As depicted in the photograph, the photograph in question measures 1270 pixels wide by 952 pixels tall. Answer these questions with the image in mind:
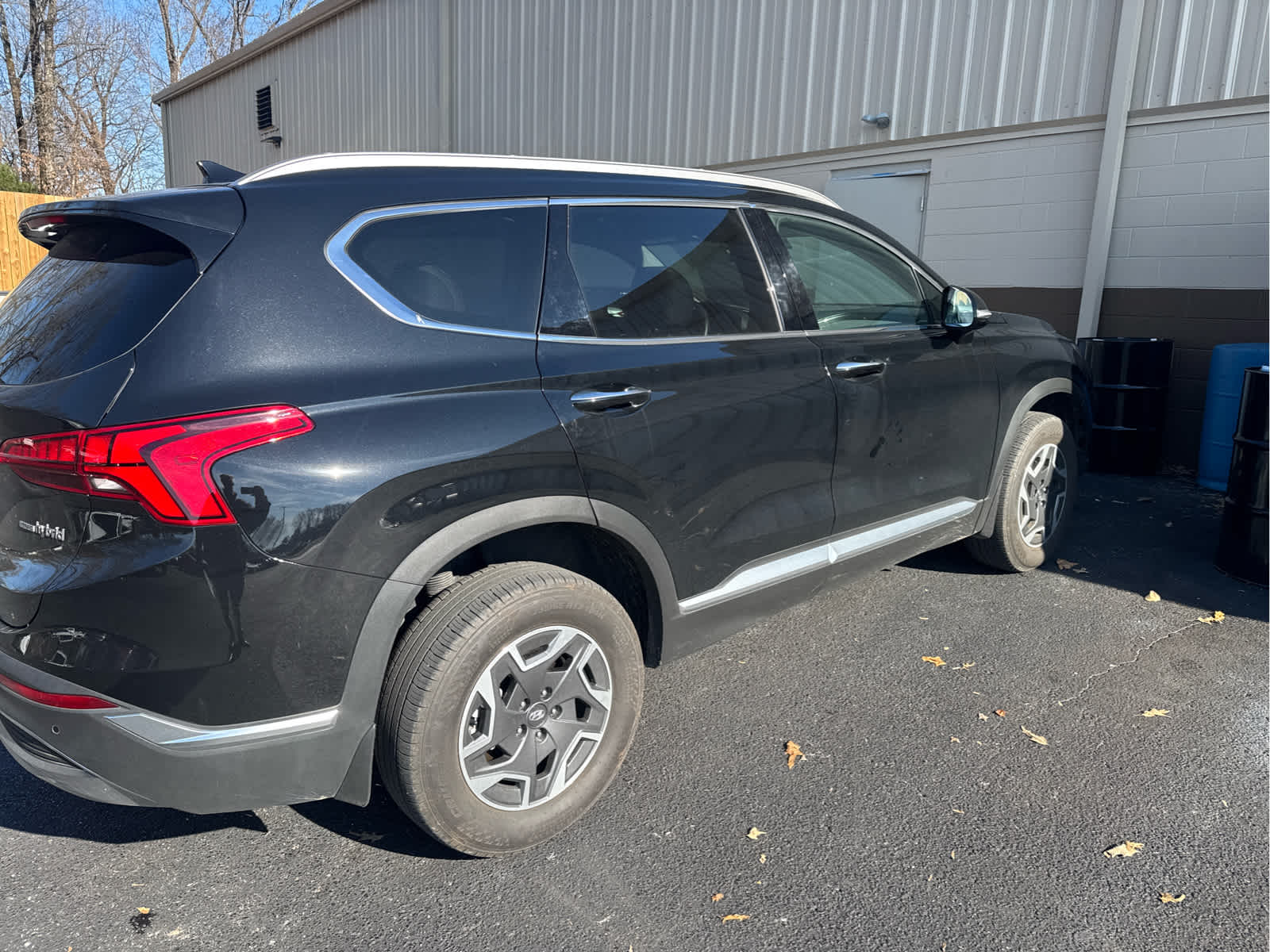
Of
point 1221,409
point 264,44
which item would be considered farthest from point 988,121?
point 264,44

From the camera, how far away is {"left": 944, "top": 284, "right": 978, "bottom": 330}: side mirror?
374 cm

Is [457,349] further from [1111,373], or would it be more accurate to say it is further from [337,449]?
[1111,373]

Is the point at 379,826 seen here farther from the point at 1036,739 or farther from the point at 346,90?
the point at 346,90

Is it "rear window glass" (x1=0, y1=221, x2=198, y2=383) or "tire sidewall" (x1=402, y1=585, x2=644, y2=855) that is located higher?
"rear window glass" (x1=0, y1=221, x2=198, y2=383)

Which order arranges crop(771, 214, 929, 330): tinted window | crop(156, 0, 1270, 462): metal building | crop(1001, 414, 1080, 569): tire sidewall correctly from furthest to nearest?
crop(156, 0, 1270, 462): metal building
crop(1001, 414, 1080, 569): tire sidewall
crop(771, 214, 929, 330): tinted window

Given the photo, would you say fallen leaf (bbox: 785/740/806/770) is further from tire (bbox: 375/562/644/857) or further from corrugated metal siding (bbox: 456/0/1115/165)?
corrugated metal siding (bbox: 456/0/1115/165)

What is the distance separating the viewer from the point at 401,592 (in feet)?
7.08

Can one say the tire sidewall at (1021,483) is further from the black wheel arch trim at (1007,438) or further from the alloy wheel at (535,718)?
the alloy wheel at (535,718)

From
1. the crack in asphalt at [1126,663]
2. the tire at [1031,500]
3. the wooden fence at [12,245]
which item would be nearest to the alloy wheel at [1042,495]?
the tire at [1031,500]

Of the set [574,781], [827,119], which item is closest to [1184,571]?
[574,781]

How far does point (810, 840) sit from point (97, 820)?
210 centimetres

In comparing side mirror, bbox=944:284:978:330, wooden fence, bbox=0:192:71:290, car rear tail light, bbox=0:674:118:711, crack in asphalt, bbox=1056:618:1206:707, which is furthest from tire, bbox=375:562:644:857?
wooden fence, bbox=0:192:71:290

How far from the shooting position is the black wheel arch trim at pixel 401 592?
215 centimetres

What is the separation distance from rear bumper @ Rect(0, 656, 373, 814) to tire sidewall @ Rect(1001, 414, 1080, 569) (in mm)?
3253
